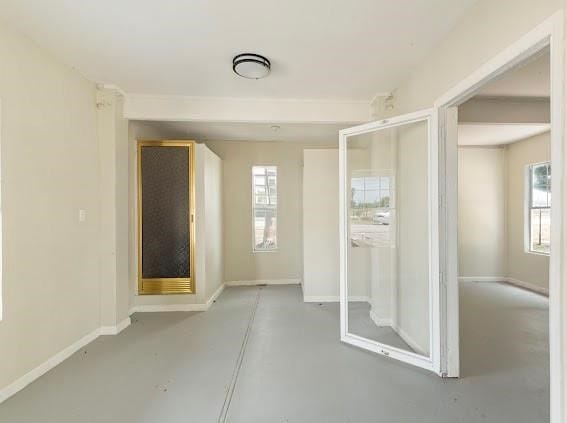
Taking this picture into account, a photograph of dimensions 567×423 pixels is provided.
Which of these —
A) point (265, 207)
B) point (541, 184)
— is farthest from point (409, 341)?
point (541, 184)

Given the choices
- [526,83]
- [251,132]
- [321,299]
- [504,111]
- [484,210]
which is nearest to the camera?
[526,83]

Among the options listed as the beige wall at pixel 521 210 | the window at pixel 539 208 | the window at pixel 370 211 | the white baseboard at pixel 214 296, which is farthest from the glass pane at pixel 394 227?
the window at pixel 539 208

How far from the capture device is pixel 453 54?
2.10m

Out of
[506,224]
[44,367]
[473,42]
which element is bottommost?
[44,367]

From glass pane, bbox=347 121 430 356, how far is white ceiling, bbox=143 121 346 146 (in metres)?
1.05

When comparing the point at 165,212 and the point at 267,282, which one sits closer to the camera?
the point at 165,212

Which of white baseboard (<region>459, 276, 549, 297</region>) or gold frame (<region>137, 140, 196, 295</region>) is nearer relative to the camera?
gold frame (<region>137, 140, 196, 295</region>)

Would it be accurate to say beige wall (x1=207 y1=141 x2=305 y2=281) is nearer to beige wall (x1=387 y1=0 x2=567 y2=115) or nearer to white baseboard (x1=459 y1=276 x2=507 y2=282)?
beige wall (x1=387 y1=0 x2=567 y2=115)

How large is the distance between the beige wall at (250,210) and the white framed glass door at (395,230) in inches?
74.9

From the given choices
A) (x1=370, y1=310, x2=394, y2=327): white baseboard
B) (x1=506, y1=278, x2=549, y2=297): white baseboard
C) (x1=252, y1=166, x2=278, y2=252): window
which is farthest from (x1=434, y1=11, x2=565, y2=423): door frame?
(x1=506, y1=278, x2=549, y2=297): white baseboard

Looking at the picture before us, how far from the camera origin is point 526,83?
2.97 metres

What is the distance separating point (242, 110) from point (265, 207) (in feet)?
7.58

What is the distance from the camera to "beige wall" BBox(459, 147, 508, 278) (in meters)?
5.63

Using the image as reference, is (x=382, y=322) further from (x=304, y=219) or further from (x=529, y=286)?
(x=529, y=286)
